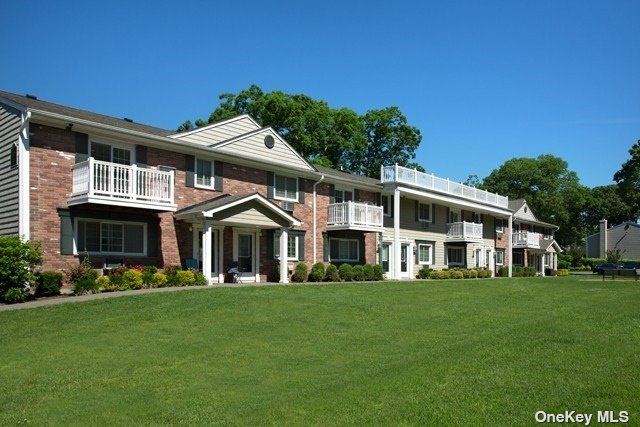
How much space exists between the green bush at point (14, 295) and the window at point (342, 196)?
16.3 m

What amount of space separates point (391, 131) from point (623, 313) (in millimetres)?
41288

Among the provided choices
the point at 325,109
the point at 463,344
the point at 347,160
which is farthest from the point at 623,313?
the point at 347,160

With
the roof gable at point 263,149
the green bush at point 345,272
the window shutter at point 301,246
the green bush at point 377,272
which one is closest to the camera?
the roof gable at point 263,149

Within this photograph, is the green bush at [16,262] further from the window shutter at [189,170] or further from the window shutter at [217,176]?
the window shutter at [217,176]

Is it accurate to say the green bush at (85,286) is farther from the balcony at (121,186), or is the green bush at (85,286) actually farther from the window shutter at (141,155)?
the window shutter at (141,155)

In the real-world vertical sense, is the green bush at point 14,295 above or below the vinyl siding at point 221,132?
below

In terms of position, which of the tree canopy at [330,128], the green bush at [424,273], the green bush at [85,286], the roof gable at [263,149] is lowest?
the green bush at [424,273]

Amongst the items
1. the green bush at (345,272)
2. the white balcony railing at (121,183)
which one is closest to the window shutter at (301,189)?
the green bush at (345,272)

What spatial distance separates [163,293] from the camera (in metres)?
15.8

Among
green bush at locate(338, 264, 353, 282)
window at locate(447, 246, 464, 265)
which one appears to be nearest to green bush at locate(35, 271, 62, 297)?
green bush at locate(338, 264, 353, 282)

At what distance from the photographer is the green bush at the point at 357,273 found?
2753 centimetres

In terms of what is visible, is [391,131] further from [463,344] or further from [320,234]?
[463,344]

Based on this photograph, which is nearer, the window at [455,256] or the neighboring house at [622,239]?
the window at [455,256]

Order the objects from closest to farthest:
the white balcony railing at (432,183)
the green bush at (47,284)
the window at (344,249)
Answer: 1. the green bush at (47,284)
2. the window at (344,249)
3. the white balcony railing at (432,183)
